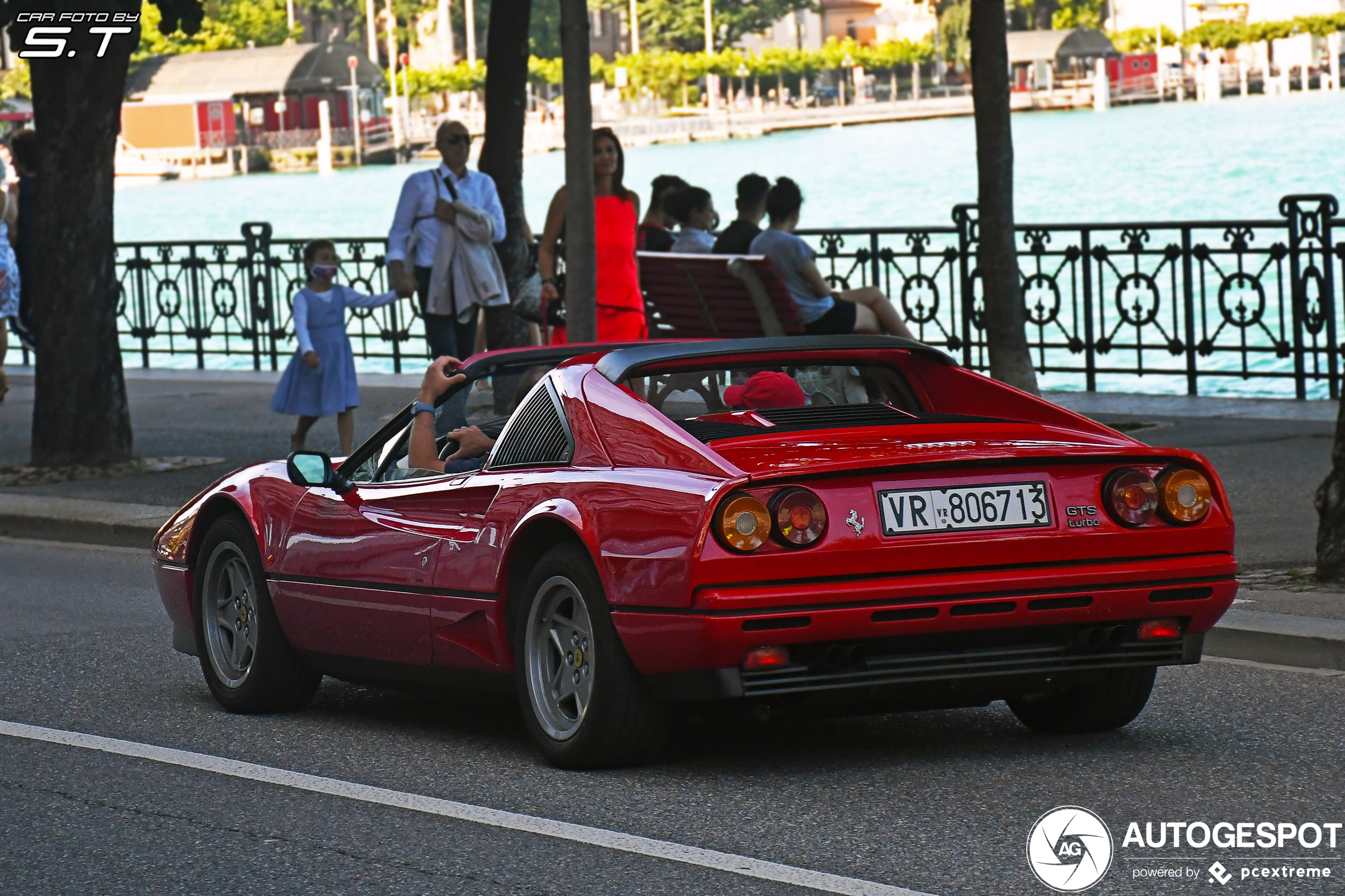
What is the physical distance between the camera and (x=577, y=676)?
6398mm

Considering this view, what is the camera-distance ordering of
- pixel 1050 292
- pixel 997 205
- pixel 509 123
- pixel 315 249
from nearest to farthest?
pixel 997 205
pixel 315 249
pixel 509 123
pixel 1050 292

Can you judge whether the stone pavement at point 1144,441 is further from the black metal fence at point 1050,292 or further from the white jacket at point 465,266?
the white jacket at point 465,266

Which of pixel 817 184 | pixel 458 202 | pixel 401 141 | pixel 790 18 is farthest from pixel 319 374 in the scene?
pixel 790 18

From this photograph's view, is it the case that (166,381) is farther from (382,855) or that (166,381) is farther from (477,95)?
(477,95)

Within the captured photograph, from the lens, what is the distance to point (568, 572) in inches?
247

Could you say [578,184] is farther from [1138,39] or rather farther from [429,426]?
[1138,39]

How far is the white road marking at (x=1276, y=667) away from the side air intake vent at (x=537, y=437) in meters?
2.59

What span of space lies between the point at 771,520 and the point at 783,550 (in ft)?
0.27

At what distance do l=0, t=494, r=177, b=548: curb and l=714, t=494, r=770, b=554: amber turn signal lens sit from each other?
6935 millimetres

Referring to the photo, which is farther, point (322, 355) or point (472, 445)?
point (322, 355)

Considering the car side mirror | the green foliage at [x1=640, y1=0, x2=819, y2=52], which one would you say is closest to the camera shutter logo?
the car side mirror

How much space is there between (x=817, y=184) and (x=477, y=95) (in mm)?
67472

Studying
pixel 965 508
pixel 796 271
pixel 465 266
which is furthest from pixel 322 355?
pixel 965 508

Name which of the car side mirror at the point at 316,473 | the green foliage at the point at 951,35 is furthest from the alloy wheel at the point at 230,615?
the green foliage at the point at 951,35
